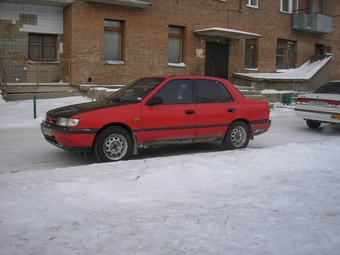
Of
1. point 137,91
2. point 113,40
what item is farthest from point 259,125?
point 113,40

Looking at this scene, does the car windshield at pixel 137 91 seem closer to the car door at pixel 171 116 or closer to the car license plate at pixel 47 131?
the car door at pixel 171 116

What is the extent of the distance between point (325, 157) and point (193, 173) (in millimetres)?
3093

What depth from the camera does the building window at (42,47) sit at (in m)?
18.1

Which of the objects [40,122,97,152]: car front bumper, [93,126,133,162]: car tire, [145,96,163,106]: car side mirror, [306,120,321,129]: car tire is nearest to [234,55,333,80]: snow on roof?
[306,120,321,129]: car tire

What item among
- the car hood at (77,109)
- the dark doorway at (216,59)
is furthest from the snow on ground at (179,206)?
the dark doorway at (216,59)

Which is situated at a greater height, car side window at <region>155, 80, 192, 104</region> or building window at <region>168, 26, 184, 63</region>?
building window at <region>168, 26, 184, 63</region>

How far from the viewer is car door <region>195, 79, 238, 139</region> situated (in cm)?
858

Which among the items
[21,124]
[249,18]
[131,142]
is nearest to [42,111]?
[21,124]

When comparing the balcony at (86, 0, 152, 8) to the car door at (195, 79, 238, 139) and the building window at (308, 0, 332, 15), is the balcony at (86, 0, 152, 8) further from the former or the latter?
the building window at (308, 0, 332, 15)

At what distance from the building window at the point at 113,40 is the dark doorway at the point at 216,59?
5189 millimetres

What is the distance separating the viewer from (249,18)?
2405 cm

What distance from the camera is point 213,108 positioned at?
343 inches

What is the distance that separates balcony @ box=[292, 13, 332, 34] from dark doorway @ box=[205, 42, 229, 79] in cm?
616

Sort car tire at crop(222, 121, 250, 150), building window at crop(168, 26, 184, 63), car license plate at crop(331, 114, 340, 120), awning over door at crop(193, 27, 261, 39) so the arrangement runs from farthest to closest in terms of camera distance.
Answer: building window at crop(168, 26, 184, 63) → awning over door at crop(193, 27, 261, 39) → car license plate at crop(331, 114, 340, 120) → car tire at crop(222, 121, 250, 150)
